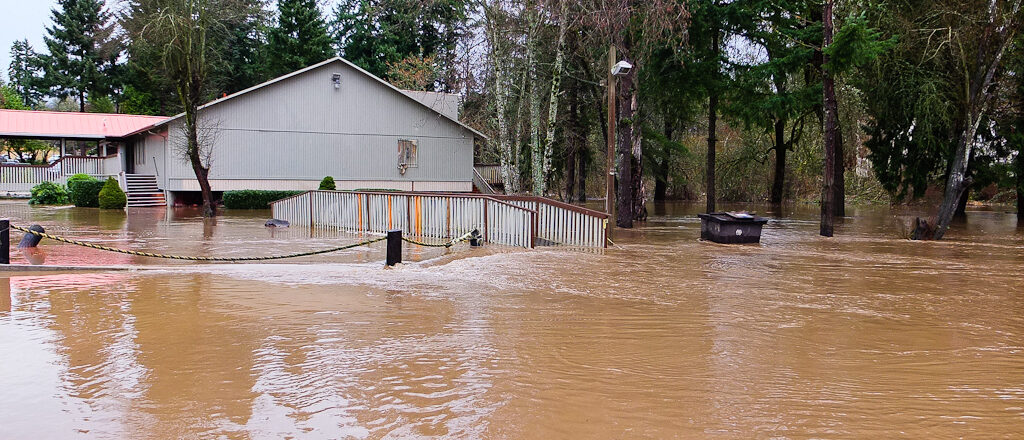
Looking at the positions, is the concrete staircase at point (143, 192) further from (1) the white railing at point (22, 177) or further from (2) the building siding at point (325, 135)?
(1) the white railing at point (22, 177)

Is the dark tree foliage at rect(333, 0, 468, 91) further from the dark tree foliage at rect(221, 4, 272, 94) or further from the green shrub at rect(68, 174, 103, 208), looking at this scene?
the green shrub at rect(68, 174, 103, 208)

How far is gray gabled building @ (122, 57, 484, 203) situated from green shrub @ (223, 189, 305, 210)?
123cm

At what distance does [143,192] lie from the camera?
34188 millimetres

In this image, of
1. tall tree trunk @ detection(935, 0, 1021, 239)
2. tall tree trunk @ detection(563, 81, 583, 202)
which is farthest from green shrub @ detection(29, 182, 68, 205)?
tall tree trunk @ detection(935, 0, 1021, 239)

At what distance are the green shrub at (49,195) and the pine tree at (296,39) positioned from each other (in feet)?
61.3

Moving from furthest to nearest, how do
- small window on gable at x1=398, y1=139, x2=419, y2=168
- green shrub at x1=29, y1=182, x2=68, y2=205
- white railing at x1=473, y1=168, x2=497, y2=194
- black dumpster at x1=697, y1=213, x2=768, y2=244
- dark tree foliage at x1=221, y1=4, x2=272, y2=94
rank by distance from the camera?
dark tree foliage at x1=221, y1=4, x2=272, y2=94 → white railing at x1=473, y1=168, x2=497, y2=194 → small window on gable at x1=398, y1=139, x2=419, y2=168 → green shrub at x1=29, y1=182, x2=68, y2=205 → black dumpster at x1=697, y1=213, x2=768, y2=244

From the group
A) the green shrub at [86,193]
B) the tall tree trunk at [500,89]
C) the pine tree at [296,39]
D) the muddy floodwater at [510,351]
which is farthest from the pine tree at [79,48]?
the muddy floodwater at [510,351]

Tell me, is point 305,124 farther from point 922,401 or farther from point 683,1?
point 922,401

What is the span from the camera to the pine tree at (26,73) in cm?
5852

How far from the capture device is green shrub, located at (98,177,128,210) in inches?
1224

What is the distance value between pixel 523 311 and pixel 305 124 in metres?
27.9

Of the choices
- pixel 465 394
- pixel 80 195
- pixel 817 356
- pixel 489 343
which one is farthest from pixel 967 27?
pixel 80 195

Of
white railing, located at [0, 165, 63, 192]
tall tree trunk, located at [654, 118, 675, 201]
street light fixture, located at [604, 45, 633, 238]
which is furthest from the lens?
white railing, located at [0, 165, 63, 192]

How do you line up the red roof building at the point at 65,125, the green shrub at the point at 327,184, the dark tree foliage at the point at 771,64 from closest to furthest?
the dark tree foliage at the point at 771,64, the green shrub at the point at 327,184, the red roof building at the point at 65,125
